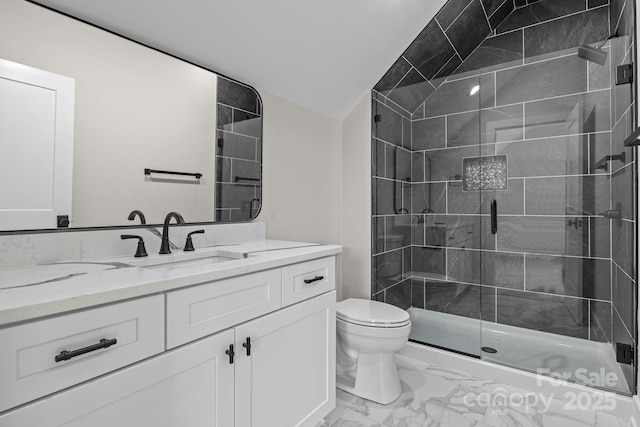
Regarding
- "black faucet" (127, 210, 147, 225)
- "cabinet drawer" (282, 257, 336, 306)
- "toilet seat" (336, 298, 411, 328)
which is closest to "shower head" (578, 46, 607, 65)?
"toilet seat" (336, 298, 411, 328)

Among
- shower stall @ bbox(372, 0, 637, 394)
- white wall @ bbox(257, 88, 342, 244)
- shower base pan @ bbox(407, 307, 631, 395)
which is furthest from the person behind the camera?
shower stall @ bbox(372, 0, 637, 394)

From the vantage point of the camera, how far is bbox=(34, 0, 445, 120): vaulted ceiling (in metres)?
1.40

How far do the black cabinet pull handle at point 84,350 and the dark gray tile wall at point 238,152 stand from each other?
101cm

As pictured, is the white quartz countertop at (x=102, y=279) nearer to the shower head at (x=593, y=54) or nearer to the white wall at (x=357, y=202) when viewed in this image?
the white wall at (x=357, y=202)

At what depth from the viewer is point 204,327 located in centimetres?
105

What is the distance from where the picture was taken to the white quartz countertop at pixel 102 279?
72 cm

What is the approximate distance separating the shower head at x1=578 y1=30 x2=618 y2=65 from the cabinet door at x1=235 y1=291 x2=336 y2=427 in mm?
2357

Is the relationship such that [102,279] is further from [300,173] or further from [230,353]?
[300,173]

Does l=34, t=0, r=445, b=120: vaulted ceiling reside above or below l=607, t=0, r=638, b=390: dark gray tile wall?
above

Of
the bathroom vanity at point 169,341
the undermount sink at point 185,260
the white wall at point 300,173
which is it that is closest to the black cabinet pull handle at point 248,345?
the bathroom vanity at point 169,341

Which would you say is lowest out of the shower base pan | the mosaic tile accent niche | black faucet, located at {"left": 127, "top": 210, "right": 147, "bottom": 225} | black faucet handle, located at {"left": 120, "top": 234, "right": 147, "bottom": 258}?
the shower base pan

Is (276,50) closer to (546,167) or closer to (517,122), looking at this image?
(517,122)

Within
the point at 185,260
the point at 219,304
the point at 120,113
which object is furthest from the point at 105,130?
the point at 219,304

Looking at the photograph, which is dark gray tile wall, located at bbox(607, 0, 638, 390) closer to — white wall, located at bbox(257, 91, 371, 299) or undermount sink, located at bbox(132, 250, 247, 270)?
white wall, located at bbox(257, 91, 371, 299)
